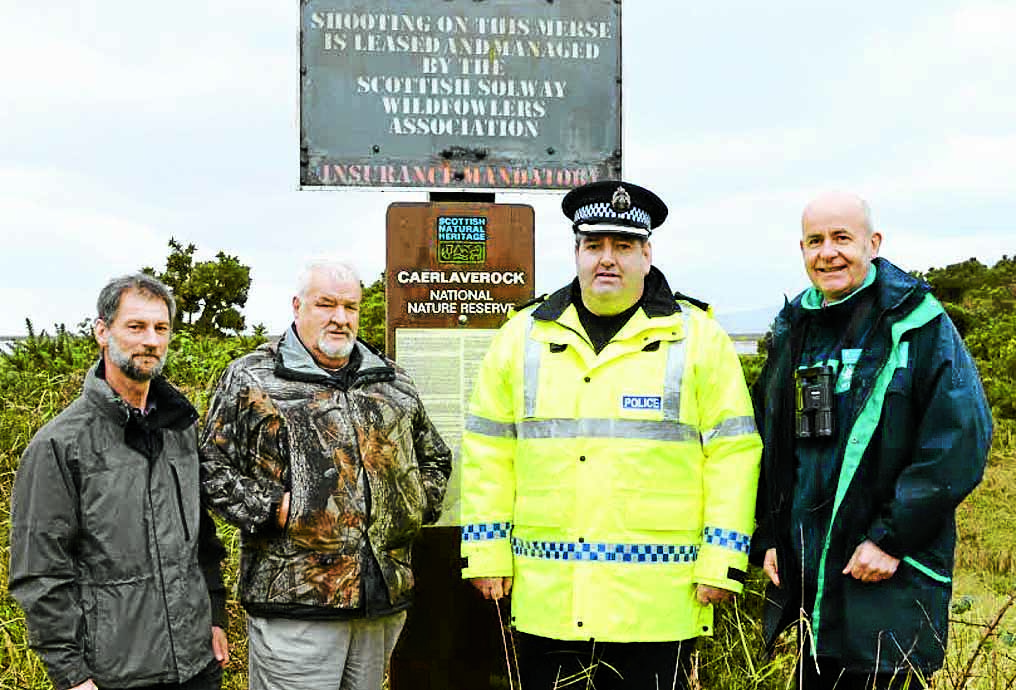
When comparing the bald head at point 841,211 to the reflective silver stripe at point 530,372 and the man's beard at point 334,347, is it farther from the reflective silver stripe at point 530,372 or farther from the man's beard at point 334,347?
the man's beard at point 334,347

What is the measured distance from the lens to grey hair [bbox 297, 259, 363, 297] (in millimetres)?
3951

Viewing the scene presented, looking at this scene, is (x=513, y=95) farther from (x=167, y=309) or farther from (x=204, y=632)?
(x=204, y=632)

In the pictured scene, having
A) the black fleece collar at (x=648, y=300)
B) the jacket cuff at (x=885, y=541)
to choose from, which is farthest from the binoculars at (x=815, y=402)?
the black fleece collar at (x=648, y=300)

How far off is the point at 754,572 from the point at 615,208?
2.13 meters

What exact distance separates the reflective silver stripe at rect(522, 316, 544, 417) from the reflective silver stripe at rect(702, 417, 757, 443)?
25.5 inches

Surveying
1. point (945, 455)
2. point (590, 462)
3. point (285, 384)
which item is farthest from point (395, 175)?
point (945, 455)

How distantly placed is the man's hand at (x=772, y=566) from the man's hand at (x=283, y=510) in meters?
1.65

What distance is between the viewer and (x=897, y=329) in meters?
3.43

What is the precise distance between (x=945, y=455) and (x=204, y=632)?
2.37 meters

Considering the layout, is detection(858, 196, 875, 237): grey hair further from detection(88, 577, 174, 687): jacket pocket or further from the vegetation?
detection(88, 577, 174, 687): jacket pocket

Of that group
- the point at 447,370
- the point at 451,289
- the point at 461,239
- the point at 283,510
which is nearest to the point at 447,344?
the point at 447,370

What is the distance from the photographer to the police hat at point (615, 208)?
3957 mm

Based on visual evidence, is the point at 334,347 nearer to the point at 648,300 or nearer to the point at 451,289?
the point at 648,300

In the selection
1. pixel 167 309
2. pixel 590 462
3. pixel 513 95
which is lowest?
pixel 590 462
